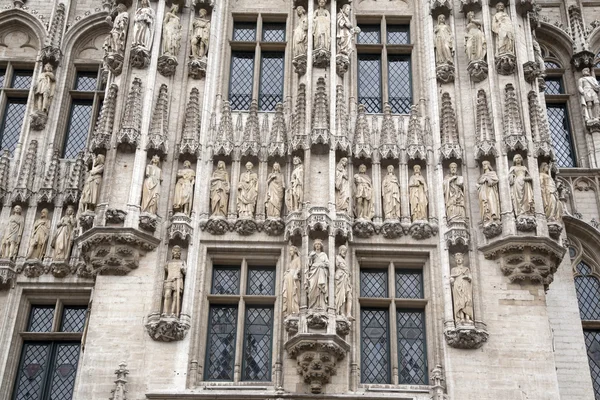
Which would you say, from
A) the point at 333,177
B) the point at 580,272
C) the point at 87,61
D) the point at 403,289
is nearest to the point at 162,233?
the point at 333,177

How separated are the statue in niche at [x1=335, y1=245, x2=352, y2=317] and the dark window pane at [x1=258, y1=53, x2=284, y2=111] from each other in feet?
15.2

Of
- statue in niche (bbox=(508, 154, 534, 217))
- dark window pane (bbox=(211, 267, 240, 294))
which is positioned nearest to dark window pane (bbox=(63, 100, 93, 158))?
dark window pane (bbox=(211, 267, 240, 294))

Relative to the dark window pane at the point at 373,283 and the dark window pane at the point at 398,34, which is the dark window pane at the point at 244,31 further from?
the dark window pane at the point at 373,283

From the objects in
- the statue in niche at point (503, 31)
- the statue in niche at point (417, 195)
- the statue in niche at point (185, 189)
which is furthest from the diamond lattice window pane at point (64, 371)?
the statue in niche at point (503, 31)

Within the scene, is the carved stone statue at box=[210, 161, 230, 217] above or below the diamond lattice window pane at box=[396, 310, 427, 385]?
above

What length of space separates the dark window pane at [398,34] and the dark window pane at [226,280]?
721 cm

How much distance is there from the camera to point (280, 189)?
64.3 feet

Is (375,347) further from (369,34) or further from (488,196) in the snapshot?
(369,34)

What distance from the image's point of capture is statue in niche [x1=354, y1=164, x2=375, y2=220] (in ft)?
63.8

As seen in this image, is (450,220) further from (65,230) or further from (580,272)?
(65,230)

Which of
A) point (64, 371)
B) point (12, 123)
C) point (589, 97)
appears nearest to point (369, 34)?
point (589, 97)

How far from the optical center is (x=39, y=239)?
20984 mm

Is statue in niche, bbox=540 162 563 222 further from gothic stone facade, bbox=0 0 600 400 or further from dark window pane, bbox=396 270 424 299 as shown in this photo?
dark window pane, bbox=396 270 424 299

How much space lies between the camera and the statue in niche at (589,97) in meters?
23.5
